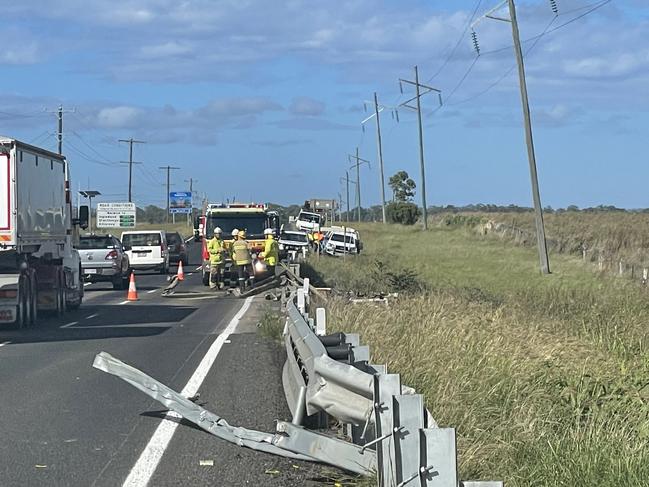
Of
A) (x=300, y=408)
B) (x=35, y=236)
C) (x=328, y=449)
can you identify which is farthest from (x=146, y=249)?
(x=328, y=449)

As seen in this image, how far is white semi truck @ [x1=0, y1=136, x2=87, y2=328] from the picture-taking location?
18953mm

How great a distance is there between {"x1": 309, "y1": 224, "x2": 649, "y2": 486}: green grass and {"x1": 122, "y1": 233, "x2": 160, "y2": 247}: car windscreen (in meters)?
26.4

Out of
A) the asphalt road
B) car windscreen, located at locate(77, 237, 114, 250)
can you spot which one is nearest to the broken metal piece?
the asphalt road

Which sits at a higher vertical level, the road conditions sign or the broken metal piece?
the road conditions sign

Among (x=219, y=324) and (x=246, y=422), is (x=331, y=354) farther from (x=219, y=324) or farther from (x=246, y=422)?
(x=219, y=324)

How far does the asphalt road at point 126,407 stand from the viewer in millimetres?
7703

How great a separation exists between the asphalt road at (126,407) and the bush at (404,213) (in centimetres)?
9534

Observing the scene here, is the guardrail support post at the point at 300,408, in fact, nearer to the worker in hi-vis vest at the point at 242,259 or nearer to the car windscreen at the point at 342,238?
the worker in hi-vis vest at the point at 242,259

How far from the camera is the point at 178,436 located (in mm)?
8938

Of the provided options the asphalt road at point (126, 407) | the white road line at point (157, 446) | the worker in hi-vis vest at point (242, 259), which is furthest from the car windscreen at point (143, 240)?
the white road line at point (157, 446)

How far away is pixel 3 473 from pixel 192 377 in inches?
196

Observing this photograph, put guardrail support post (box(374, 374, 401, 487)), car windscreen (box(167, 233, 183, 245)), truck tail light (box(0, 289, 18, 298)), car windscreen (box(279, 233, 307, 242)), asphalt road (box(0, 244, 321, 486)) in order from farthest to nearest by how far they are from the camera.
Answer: car windscreen (box(279, 233, 307, 242))
car windscreen (box(167, 233, 183, 245))
truck tail light (box(0, 289, 18, 298))
asphalt road (box(0, 244, 321, 486))
guardrail support post (box(374, 374, 401, 487))

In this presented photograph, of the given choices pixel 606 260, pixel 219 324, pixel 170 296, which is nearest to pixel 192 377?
pixel 219 324

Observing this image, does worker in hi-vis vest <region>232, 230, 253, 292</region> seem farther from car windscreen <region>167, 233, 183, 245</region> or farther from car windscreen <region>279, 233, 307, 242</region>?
car windscreen <region>279, 233, 307, 242</region>
